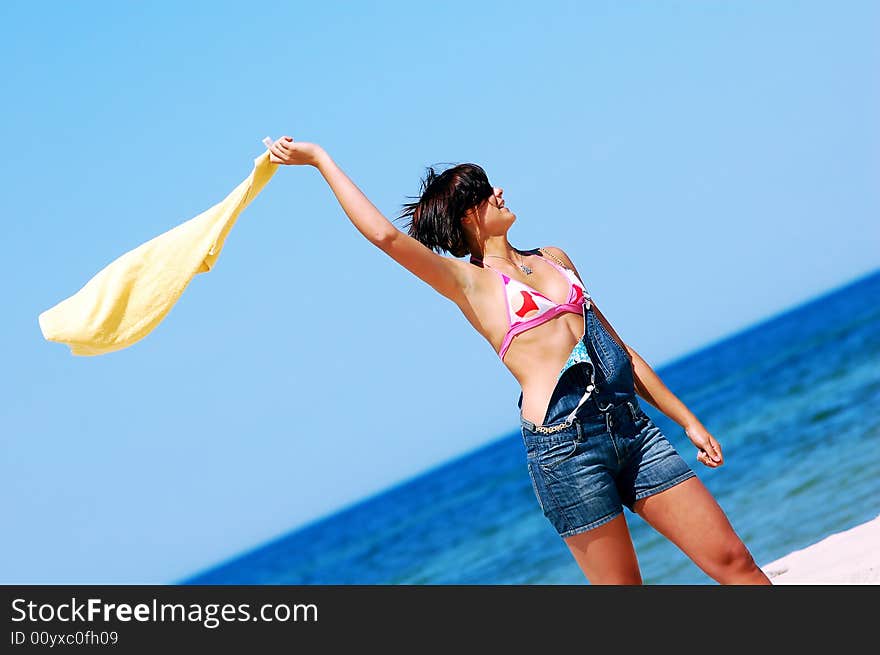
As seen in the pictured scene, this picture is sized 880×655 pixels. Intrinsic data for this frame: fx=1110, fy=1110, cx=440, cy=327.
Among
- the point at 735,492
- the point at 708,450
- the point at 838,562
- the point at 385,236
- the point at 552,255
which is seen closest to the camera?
the point at 385,236

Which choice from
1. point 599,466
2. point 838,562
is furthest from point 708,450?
point 838,562

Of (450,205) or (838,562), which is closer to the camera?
(450,205)

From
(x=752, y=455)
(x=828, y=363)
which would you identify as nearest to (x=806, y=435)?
(x=752, y=455)

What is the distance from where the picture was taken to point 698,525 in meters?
4.35

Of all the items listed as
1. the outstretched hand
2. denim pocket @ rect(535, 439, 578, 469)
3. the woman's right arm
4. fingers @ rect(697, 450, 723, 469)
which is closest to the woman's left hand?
fingers @ rect(697, 450, 723, 469)

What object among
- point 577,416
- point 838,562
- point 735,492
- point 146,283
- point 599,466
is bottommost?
point 838,562

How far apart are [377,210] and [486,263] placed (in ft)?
1.88

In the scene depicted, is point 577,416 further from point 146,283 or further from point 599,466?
point 146,283

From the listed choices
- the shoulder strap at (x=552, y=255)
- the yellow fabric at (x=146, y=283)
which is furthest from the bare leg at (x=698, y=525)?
the yellow fabric at (x=146, y=283)

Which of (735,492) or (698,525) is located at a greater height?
(735,492)

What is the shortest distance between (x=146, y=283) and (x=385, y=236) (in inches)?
51.0

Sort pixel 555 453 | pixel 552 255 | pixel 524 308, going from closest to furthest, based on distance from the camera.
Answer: pixel 555 453 < pixel 524 308 < pixel 552 255

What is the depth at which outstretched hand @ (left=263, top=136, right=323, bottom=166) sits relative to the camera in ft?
14.8

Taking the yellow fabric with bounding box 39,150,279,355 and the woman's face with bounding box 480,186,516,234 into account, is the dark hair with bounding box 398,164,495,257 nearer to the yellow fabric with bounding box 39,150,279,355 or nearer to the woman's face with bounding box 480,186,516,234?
the woman's face with bounding box 480,186,516,234
